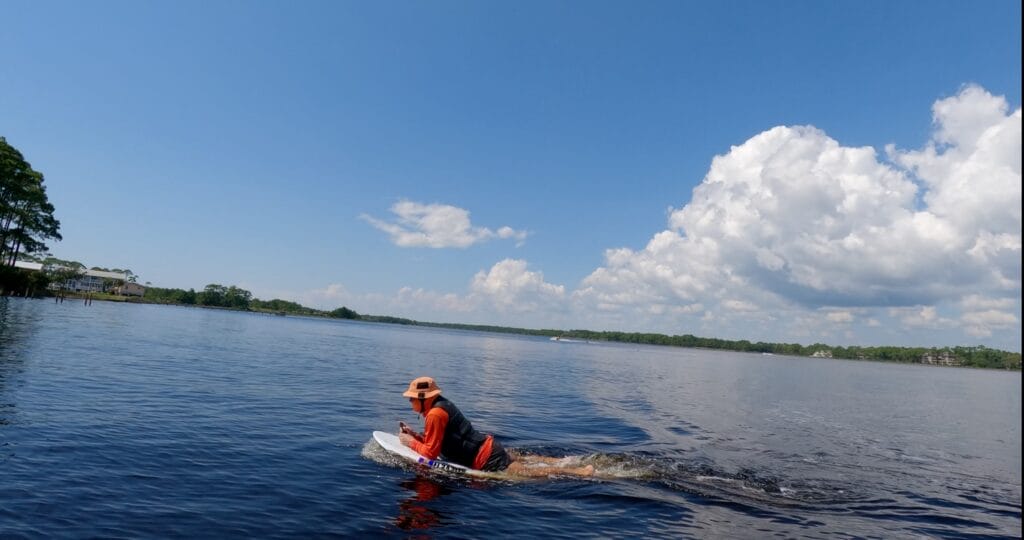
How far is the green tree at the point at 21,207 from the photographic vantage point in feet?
212

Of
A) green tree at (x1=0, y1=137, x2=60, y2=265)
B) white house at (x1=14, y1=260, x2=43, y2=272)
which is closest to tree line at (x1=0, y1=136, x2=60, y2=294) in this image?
green tree at (x1=0, y1=137, x2=60, y2=265)

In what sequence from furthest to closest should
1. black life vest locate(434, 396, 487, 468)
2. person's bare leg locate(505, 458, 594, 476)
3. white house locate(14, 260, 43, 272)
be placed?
white house locate(14, 260, 43, 272) < person's bare leg locate(505, 458, 594, 476) < black life vest locate(434, 396, 487, 468)

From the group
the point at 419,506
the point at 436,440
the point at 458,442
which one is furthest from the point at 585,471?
the point at 419,506

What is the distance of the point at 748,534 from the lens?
11117mm

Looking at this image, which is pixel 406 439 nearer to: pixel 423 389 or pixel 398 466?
pixel 398 466

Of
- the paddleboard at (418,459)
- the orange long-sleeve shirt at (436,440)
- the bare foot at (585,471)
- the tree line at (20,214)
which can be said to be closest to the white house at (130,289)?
the tree line at (20,214)

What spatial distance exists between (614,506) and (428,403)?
492 centimetres

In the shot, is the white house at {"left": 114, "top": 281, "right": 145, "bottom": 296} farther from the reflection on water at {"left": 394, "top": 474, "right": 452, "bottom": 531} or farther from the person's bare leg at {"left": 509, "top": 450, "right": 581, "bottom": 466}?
the reflection on water at {"left": 394, "top": 474, "right": 452, "bottom": 531}

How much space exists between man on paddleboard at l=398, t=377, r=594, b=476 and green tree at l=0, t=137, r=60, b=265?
75.5 metres

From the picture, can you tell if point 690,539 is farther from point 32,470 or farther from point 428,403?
point 32,470

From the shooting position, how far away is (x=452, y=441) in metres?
13.9

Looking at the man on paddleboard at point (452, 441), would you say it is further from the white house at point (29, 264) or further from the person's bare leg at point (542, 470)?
the white house at point (29, 264)

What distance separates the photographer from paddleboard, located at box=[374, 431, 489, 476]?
13703 mm

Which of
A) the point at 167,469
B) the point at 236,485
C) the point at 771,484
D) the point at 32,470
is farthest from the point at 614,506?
the point at 32,470
